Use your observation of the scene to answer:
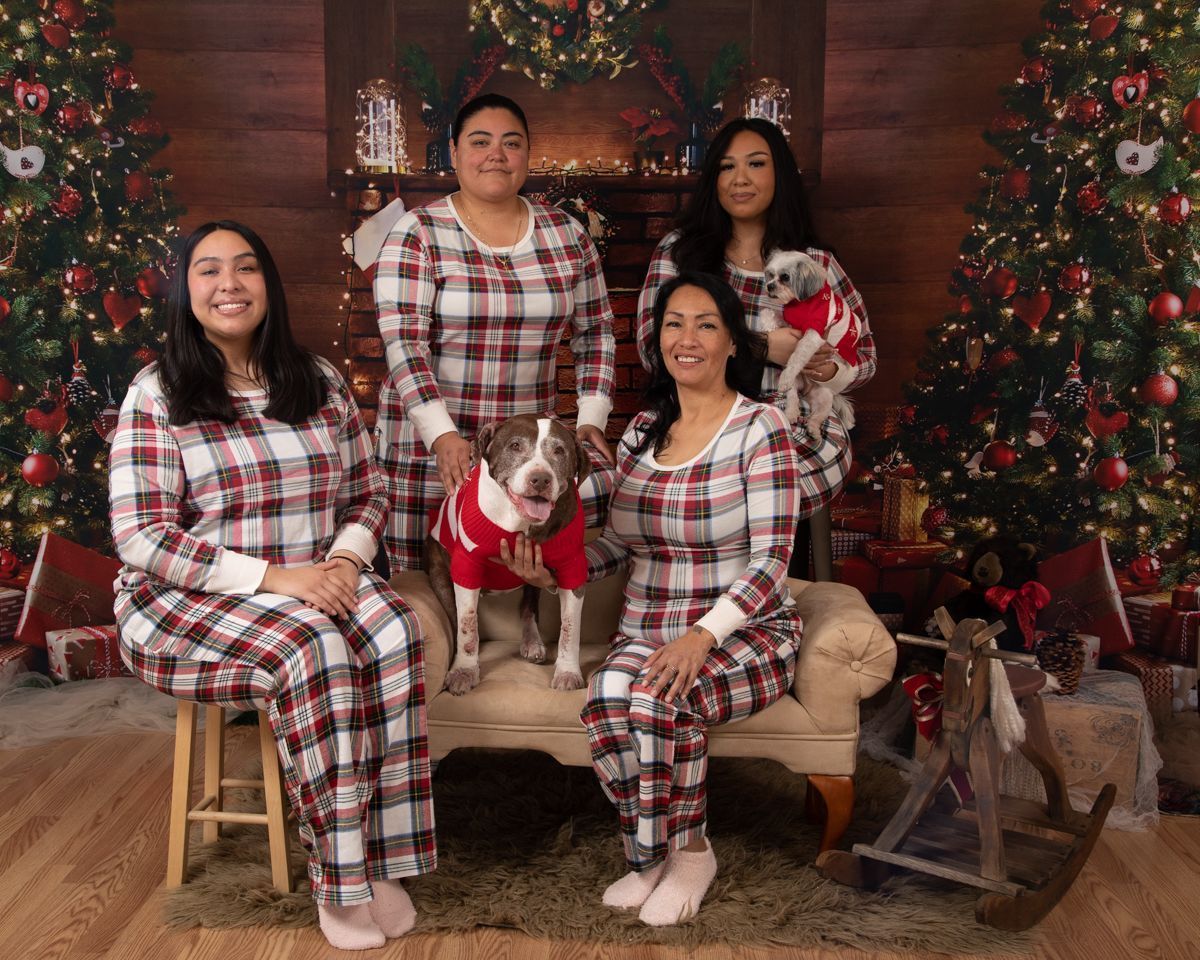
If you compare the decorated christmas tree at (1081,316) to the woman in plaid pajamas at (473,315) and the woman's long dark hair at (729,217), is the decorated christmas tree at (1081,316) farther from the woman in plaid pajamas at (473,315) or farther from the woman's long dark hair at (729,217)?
the woman in plaid pajamas at (473,315)

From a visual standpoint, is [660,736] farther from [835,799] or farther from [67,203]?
[67,203]

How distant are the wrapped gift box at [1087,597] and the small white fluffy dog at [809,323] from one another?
4.07 feet

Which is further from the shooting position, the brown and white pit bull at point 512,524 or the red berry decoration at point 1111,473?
the red berry decoration at point 1111,473

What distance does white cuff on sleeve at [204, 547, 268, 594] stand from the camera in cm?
235

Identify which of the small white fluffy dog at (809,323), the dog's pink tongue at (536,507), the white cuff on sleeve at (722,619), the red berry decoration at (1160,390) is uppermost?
the small white fluffy dog at (809,323)

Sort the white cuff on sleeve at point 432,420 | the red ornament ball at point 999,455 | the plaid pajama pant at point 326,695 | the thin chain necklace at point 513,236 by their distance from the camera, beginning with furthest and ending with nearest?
the red ornament ball at point 999,455
the thin chain necklace at point 513,236
the white cuff on sleeve at point 432,420
the plaid pajama pant at point 326,695

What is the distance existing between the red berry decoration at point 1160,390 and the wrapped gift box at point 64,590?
3490 millimetres

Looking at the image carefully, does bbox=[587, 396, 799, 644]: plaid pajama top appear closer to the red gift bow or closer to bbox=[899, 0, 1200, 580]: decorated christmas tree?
the red gift bow

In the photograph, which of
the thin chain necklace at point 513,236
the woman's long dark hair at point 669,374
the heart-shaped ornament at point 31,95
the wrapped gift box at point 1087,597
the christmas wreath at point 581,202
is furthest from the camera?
the christmas wreath at point 581,202

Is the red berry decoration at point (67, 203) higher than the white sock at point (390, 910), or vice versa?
the red berry decoration at point (67, 203)

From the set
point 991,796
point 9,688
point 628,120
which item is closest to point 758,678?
point 991,796

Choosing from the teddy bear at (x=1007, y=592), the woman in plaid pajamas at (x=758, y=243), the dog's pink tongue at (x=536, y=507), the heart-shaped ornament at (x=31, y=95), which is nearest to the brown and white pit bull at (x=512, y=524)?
the dog's pink tongue at (x=536, y=507)

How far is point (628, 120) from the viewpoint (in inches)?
157

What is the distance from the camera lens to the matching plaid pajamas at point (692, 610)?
239cm
